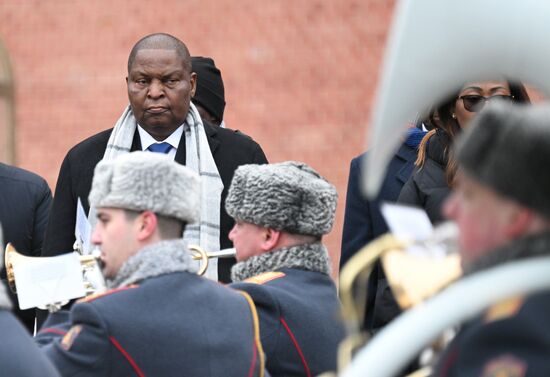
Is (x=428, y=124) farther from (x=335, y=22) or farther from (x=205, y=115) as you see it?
(x=335, y=22)

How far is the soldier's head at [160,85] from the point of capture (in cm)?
549

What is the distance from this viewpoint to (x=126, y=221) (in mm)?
3881

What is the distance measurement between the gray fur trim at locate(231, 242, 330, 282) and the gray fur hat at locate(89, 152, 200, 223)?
52 centimetres

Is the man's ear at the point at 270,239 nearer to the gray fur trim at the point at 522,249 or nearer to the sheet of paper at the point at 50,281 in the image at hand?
the sheet of paper at the point at 50,281

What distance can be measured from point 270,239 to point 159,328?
0.73 metres

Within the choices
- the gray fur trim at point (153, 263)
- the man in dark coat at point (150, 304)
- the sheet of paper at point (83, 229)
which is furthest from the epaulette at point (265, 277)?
the sheet of paper at point (83, 229)

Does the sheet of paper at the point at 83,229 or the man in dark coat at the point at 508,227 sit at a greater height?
the man in dark coat at the point at 508,227

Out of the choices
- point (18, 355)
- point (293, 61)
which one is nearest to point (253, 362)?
point (18, 355)

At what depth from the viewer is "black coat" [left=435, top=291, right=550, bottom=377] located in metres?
2.21

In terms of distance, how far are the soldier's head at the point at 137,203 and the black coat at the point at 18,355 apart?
57 centimetres

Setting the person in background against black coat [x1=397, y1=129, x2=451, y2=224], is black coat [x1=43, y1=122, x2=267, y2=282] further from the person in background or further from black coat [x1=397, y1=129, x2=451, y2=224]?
black coat [x1=397, y1=129, x2=451, y2=224]

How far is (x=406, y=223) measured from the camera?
2.39 m

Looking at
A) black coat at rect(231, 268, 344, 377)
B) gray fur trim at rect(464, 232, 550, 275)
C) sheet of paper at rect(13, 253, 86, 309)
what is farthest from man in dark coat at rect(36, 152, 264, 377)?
gray fur trim at rect(464, 232, 550, 275)

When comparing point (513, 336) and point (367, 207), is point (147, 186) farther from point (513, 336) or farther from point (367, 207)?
point (513, 336)
